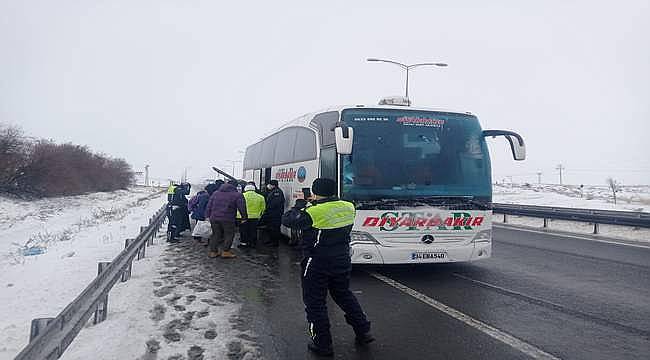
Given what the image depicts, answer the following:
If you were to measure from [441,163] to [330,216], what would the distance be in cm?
395

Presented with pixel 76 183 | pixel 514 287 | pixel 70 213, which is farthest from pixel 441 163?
pixel 76 183

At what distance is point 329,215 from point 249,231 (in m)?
7.45

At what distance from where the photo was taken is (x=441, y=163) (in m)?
8.05

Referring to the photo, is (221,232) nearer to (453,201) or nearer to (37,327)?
(453,201)

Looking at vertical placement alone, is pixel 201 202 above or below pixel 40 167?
below

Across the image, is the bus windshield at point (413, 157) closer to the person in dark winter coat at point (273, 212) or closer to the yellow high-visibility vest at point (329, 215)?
the yellow high-visibility vest at point (329, 215)

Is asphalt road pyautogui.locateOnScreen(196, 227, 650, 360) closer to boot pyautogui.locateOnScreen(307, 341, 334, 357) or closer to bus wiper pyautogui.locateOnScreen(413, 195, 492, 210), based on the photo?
boot pyautogui.locateOnScreen(307, 341, 334, 357)

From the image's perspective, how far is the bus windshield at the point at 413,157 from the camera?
769 cm

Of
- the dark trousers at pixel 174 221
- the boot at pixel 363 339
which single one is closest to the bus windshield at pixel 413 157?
the boot at pixel 363 339

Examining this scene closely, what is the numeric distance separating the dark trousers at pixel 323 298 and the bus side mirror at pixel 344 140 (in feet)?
8.84

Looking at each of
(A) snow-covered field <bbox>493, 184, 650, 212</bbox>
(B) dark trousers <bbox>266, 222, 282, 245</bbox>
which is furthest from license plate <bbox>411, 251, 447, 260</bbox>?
(A) snow-covered field <bbox>493, 184, 650, 212</bbox>

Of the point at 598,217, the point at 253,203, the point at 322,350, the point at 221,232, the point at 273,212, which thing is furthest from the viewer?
the point at 598,217

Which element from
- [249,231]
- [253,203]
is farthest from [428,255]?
[249,231]

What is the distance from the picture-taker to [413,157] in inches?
314
